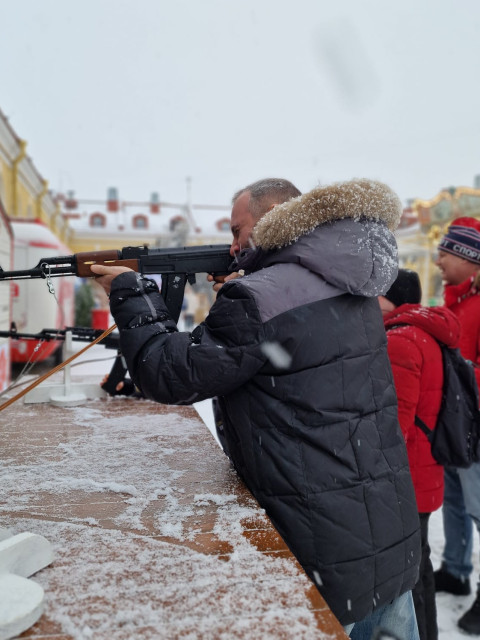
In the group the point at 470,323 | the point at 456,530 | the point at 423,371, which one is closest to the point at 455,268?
the point at 470,323

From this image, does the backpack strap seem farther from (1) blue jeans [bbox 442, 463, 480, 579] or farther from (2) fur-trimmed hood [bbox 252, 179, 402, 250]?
(2) fur-trimmed hood [bbox 252, 179, 402, 250]

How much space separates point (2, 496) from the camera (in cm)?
150

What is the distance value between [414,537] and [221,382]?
763 mm

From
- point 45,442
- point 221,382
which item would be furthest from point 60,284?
point 221,382

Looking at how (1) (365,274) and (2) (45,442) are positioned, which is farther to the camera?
(2) (45,442)

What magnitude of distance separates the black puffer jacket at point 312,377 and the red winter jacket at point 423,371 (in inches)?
30.5

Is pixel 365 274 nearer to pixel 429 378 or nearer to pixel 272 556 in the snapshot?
pixel 272 556

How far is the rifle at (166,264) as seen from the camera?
6.03ft

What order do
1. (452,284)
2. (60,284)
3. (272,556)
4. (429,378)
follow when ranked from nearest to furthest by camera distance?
(272,556) < (429,378) < (452,284) < (60,284)

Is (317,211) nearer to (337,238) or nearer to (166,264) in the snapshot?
(337,238)

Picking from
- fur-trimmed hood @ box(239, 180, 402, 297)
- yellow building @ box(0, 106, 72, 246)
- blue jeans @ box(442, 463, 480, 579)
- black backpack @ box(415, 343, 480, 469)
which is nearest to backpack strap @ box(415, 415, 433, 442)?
black backpack @ box(415, 343, 480, 469)

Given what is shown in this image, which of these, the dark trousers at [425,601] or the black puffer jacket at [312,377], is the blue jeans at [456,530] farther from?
the black puffer jacket at [312,377]

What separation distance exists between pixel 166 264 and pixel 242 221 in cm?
40


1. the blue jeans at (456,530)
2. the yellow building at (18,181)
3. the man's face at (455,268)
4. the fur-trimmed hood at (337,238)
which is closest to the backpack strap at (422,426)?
the blue jeans at (456,530)
